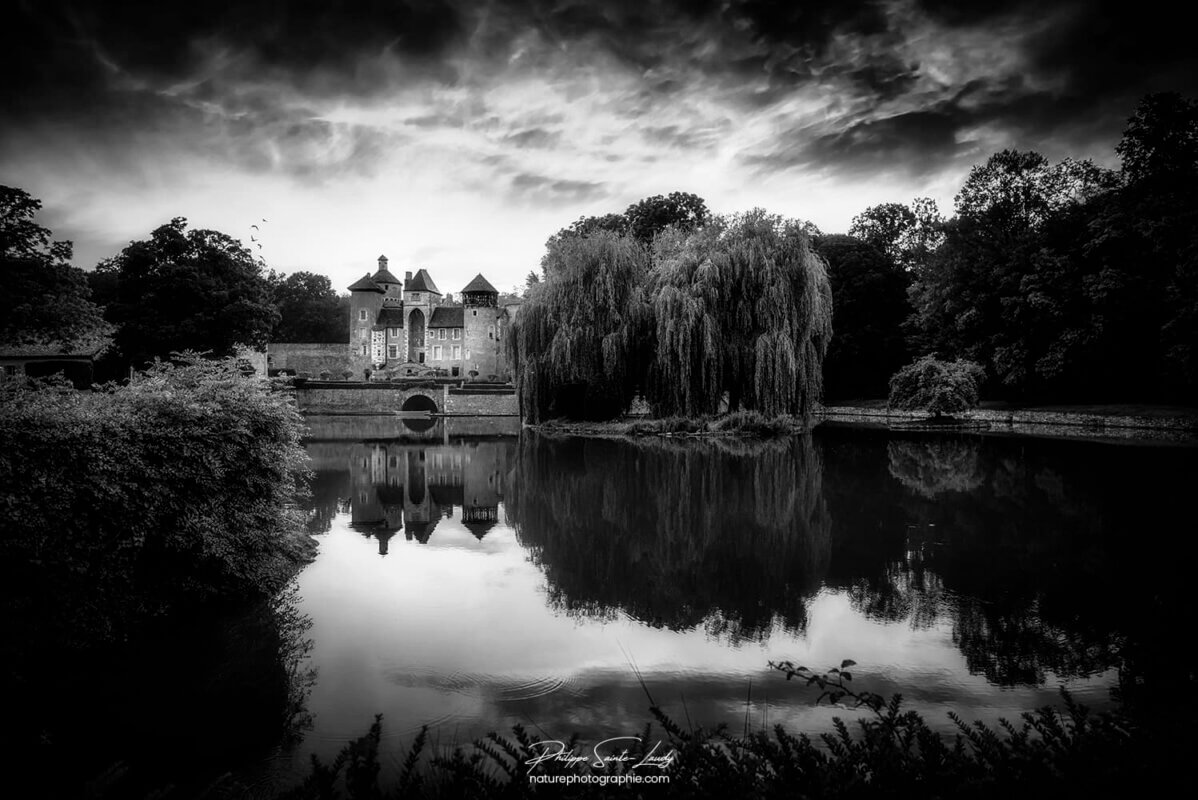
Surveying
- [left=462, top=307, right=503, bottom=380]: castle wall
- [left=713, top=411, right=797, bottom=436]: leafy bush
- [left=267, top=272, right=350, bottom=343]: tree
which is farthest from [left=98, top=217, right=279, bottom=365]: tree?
[left=267, top=272, right=350, bottom=343]: tree

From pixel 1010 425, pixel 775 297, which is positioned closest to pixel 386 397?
pixel 775 297

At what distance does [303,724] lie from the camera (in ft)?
13.1

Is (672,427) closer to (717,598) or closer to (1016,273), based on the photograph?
(717,598)

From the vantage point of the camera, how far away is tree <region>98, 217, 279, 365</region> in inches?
1331

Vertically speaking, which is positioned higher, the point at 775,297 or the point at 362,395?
the point at 775,297

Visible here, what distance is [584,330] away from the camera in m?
26.1

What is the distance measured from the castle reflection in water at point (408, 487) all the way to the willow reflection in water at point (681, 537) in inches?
29.1

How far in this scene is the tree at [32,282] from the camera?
2402 centimetres

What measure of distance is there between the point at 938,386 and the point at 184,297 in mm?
39213

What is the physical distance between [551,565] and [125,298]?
37.6 meters

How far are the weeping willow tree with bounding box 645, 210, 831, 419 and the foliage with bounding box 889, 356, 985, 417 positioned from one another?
10.8 metres

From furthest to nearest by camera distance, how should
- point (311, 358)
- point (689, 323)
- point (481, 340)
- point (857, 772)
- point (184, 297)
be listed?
point (311, 358), point (481, 340), point (184, 297), point (689, 323), point (857, 772)

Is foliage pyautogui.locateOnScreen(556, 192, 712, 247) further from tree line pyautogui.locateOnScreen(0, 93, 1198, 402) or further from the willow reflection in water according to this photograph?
the willow reflection in water

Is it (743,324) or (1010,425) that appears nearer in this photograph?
(743,324)
